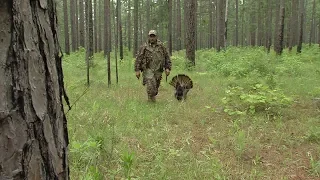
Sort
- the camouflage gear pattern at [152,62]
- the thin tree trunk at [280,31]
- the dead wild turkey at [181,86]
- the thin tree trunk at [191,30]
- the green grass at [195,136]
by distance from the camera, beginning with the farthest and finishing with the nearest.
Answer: the thin tree trunk at [280,31], the thin tree trunk at [191,30], the dead wild turkey at [181,86], the camouflage gear pattern at [152,62], the green grass at [195,136]

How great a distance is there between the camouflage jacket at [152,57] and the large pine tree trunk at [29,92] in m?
7.69

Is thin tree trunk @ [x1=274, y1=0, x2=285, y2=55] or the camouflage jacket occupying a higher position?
thin tree trunk @ [x1=274, y1=0, x2=285, y2=55]

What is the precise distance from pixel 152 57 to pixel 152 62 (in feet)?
0.44

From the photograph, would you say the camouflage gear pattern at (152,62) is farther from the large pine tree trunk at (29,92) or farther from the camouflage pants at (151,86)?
the large pine tree trunk at (29,92)

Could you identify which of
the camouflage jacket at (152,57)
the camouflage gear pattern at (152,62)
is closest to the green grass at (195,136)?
the camouflage gear pattern at (152,62)

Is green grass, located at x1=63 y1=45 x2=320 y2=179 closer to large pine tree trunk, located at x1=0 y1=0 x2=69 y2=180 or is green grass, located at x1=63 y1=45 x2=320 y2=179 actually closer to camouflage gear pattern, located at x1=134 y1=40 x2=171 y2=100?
camouflage gear pattern, located at x1=134 y1=40 x2=171 y2=100

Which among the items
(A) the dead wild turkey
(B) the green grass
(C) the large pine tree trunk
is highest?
(C) the large pine tree trunk

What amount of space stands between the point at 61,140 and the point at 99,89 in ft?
29.9

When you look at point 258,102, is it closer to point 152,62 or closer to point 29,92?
point 152,62

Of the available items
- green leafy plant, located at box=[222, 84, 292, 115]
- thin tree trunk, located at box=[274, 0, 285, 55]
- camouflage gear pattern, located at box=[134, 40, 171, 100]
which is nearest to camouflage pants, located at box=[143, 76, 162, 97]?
camouflage gear pattern, located at box=[134, 40, 171, 100]

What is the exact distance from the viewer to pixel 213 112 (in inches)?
296

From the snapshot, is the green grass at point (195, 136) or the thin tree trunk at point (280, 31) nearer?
the green grass at point (195, 136)

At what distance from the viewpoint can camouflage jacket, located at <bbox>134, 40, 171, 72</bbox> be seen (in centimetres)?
888

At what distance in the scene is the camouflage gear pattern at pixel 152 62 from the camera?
29.1 ft
